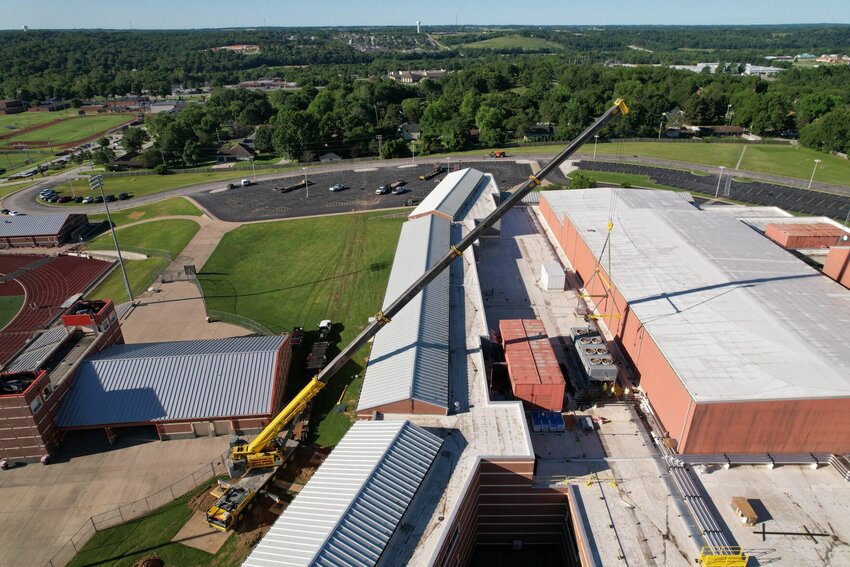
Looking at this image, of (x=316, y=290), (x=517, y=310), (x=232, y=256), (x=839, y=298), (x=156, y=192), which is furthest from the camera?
(x=156, y=192)

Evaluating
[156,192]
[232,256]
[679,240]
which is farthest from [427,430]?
[156,192]

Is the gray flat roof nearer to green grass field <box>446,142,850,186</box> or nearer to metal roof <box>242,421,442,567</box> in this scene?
metal roof <box>242,421,442,567</box>

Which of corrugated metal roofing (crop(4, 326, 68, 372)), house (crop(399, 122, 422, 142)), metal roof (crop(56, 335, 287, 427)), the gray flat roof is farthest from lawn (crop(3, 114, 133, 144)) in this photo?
the gray flat roof

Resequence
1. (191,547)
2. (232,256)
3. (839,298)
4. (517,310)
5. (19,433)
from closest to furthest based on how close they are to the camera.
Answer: (191,547) → (19,433) → (839,298) → (517,310) → (232,256)

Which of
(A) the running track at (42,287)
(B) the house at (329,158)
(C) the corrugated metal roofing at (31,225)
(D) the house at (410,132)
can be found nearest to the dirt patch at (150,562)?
(A) the running track at (42,287)

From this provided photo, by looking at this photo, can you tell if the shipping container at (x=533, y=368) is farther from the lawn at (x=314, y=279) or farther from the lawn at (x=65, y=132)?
the lawn at (x=65, y=132)

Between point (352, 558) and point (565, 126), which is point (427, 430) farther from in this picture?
point (565, 126)

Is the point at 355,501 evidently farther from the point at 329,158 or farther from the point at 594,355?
the point at 329,158
